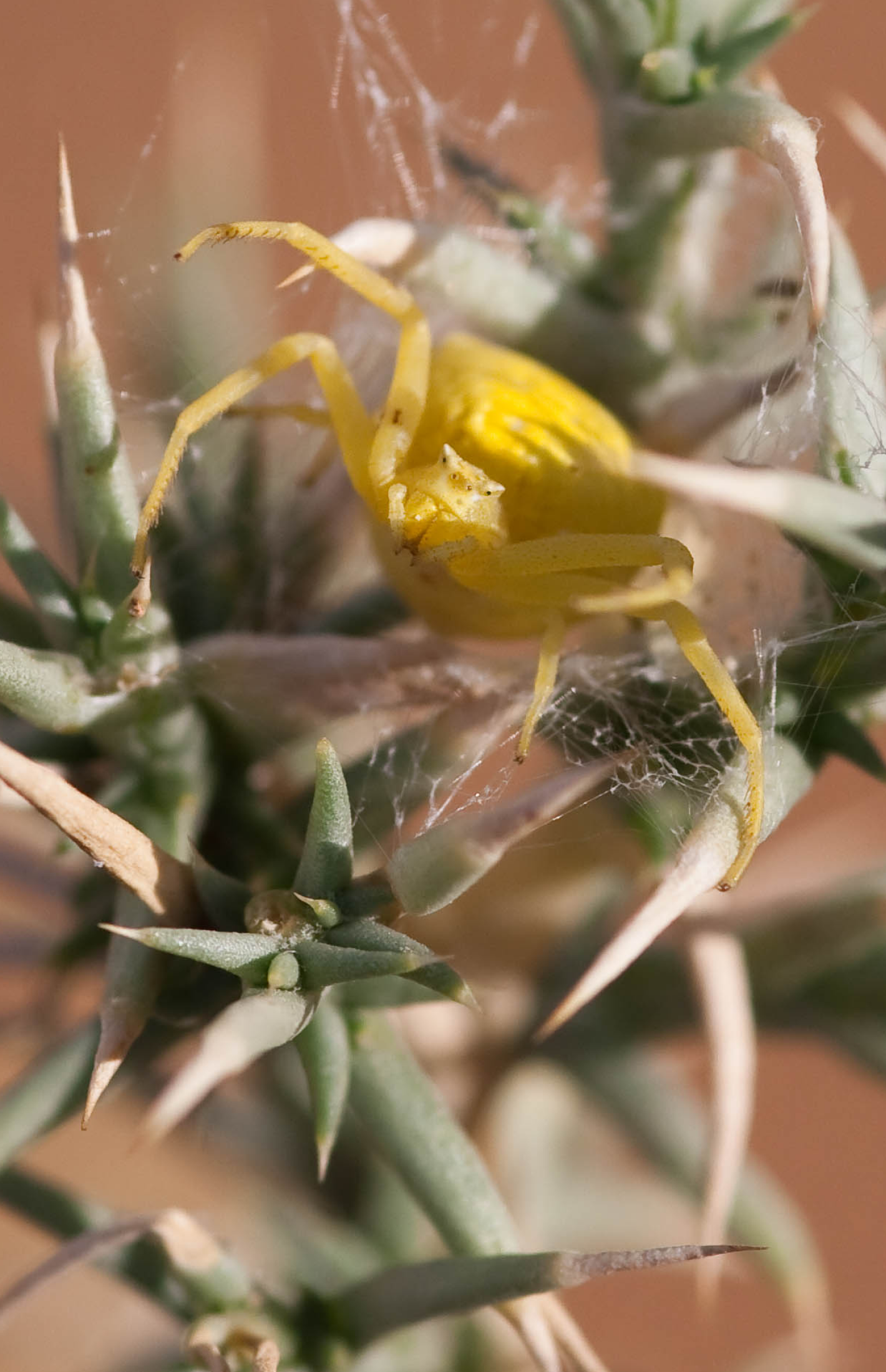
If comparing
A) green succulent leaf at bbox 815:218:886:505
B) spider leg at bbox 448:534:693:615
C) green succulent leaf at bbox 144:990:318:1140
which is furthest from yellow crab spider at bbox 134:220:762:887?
green succulent leaf at bbox 144:990:318:1140

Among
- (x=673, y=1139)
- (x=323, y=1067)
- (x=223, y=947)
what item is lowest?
(x=673, y=1139)

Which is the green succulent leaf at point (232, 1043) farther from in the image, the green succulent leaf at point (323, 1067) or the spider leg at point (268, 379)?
the spider leg at point (268, 379)

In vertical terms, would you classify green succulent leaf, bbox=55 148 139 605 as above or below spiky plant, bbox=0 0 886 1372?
above

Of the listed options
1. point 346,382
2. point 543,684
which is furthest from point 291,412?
point 543,684

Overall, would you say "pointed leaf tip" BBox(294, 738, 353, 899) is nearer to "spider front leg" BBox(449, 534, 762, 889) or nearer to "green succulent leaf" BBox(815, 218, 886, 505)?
"spider front leg" BBox(449, 534, 762, 889)

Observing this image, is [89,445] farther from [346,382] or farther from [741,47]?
[741,47]

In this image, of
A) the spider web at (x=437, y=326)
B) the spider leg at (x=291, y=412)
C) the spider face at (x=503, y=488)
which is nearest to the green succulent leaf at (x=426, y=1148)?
the spider web at (x=437, y=326)
